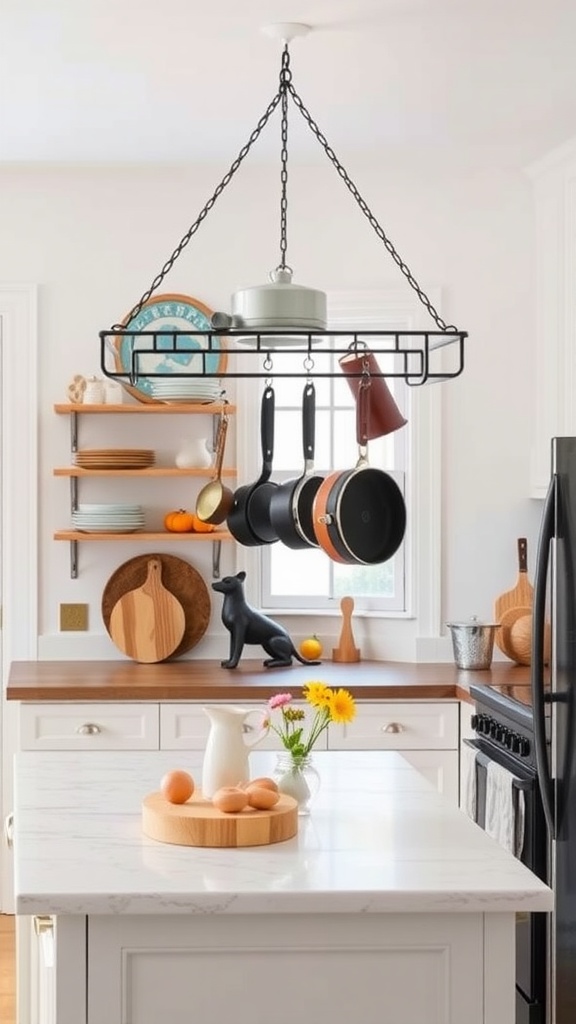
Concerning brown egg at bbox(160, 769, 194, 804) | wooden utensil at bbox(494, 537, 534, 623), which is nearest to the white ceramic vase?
wooden utensil at bbox(494, 537, 534, 623)

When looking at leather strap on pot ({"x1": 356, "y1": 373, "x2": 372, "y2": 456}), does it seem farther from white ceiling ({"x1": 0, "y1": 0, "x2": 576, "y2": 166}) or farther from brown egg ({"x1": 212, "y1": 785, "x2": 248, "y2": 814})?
white ceiling ({"x1": 0, "y1": 0, "x2": 576, "y2": 166})

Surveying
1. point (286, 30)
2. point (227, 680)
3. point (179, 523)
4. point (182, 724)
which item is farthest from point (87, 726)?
point (286, 30)

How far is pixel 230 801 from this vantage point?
2557mm

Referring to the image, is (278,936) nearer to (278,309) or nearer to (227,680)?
(278,309)

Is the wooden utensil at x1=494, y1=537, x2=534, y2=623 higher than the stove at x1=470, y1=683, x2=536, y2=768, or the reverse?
the wooden utensil at x1=494, y1=537, x2=534, y2=623

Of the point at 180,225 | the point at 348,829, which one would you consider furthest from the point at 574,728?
the point at 180,225

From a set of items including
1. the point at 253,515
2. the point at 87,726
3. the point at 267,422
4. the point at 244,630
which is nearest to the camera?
the point at 267,422

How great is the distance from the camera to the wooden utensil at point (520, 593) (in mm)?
5055

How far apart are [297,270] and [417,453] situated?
0.81m

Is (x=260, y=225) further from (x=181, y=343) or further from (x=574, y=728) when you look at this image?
(x=574, y=728)

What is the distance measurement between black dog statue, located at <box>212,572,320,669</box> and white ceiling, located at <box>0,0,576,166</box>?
155 centimetres

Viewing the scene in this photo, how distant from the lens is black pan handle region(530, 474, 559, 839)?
3402mm

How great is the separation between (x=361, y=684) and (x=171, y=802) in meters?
1.92

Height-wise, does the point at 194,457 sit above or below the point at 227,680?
above
